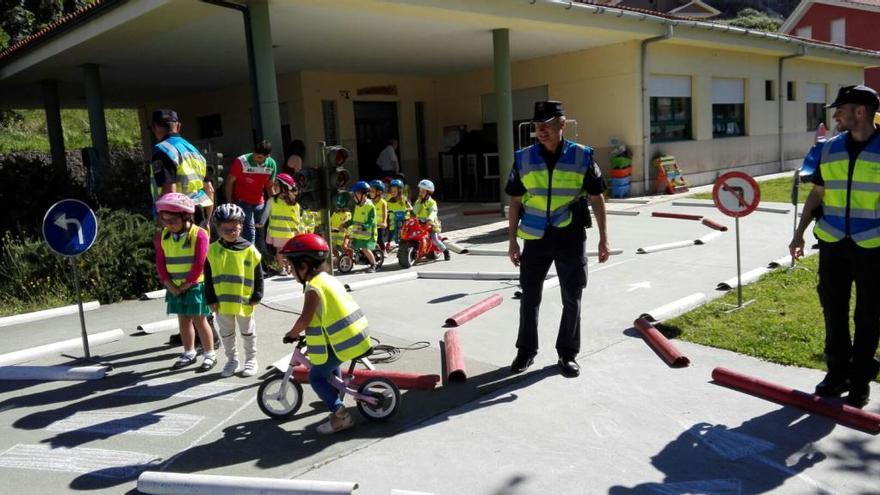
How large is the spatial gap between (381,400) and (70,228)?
3.54 metres

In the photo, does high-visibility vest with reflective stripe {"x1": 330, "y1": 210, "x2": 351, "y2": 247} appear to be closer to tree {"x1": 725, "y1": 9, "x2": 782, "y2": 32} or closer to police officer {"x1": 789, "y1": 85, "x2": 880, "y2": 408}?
police officer {"x1": 789, "y1": 85, "x2": 880, "y2": 408}

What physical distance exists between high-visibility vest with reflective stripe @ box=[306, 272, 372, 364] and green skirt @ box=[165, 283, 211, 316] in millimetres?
1706

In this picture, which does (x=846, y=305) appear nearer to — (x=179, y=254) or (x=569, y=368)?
(x=569, y=368)

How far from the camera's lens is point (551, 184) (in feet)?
16.1

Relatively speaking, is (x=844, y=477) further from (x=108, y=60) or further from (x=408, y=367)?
(x=108, y=60)

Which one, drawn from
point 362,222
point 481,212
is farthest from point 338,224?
point 481,212

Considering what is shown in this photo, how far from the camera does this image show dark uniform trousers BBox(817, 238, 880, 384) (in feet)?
13.4

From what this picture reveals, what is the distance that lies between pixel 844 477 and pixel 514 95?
17.2m

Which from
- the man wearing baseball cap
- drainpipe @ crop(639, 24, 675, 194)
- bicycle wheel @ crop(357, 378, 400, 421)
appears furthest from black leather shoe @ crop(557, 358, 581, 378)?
drainpipe @ crop(639, 24, 675, 194)

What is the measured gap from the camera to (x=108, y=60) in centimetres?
1447

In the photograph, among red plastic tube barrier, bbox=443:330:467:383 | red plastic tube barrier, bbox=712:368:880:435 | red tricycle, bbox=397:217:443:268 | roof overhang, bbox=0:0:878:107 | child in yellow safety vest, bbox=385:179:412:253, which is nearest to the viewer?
red plastic tube barrier, bbox=712:368:880:435

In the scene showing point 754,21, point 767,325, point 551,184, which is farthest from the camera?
point 754,21

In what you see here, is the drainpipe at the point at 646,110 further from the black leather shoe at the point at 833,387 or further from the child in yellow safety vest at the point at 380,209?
the black leather shoe at the point at 833,387

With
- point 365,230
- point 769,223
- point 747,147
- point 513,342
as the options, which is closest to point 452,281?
point 365,230
